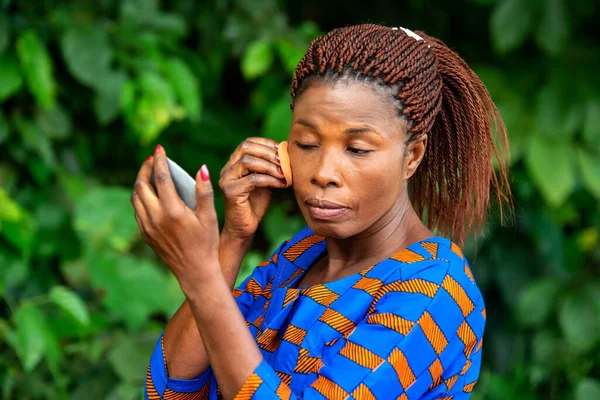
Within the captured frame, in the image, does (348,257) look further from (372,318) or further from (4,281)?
(4,281)

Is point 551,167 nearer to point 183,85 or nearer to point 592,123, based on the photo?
point 592,123

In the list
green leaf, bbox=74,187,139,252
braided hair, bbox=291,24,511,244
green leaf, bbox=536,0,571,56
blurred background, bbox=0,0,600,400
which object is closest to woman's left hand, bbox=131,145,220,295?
braided hair, bbox=291,24,511,244

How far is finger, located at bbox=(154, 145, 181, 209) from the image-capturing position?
1.29m

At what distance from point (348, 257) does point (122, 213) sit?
217cm

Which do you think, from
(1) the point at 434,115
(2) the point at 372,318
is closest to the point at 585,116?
(1) the point at 434,115

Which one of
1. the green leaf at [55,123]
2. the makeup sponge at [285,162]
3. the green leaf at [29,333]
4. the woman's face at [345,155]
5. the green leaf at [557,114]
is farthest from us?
the green leaf at [55,123]

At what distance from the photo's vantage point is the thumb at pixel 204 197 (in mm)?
1284

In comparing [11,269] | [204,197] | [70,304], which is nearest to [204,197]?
[204,197]

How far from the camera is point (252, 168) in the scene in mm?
1554

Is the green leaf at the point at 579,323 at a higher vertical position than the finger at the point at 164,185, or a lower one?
lower

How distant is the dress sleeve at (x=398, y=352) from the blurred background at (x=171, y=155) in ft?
6.31

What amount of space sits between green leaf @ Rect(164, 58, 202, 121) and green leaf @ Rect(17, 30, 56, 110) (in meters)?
0.56

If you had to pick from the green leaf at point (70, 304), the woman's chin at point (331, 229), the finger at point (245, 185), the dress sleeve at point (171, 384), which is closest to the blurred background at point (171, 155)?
the green leaf at point (70, 304)

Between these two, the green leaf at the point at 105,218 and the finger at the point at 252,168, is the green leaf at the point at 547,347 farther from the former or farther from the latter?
the finger at the point at 252,168
